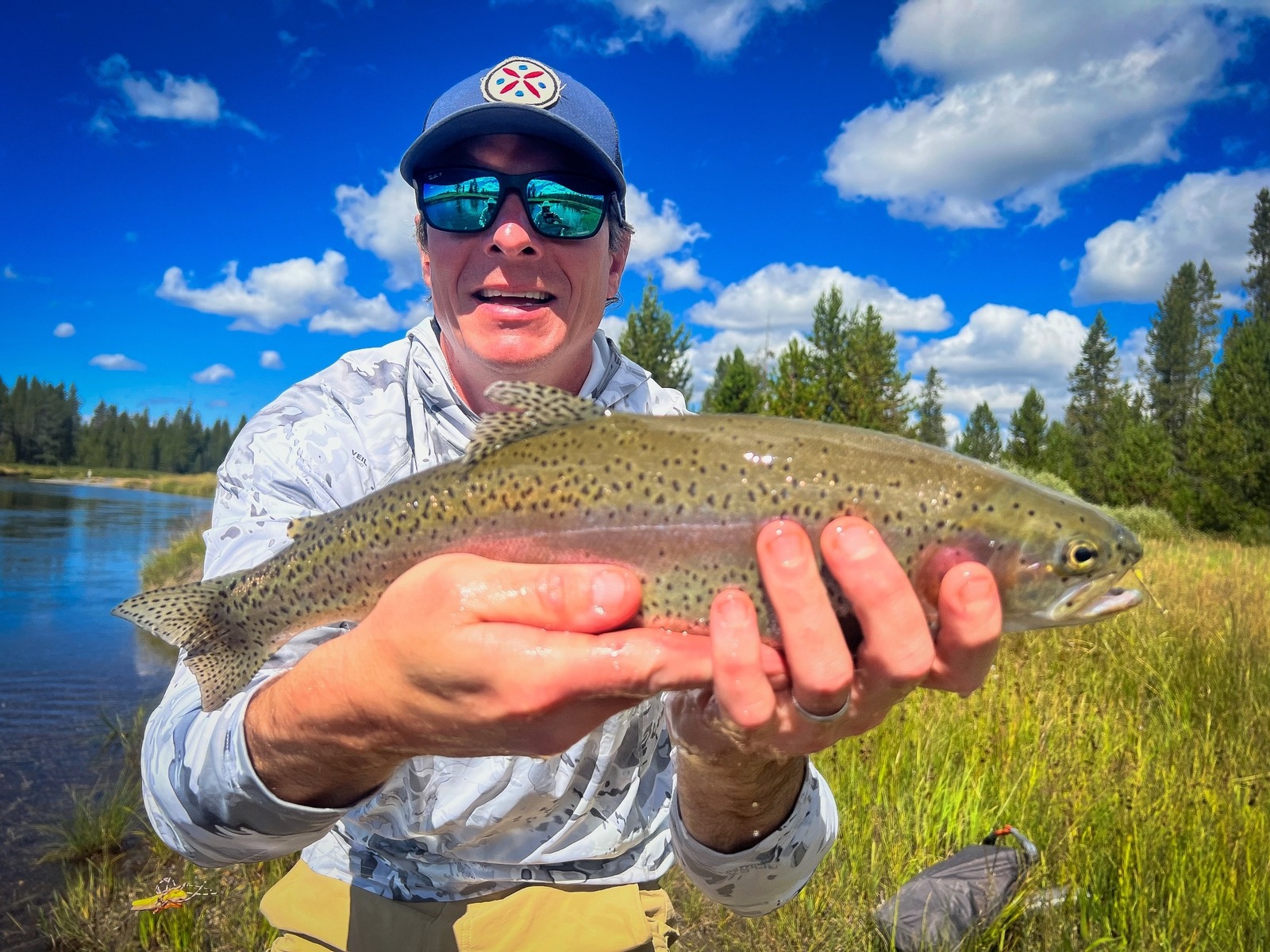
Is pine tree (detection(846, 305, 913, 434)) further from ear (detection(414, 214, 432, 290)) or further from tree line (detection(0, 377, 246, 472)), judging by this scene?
tree line (detection(0, 377, 246, 472))

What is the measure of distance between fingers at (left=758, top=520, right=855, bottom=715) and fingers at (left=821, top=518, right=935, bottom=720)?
7cm

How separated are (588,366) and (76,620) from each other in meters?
19.1

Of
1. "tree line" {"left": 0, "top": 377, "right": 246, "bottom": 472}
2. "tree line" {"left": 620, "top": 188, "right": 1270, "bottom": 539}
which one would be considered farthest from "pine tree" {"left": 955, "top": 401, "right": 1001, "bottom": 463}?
"tree line" {"left": 0, "top": 377, "right": 246, "bottom": 472}

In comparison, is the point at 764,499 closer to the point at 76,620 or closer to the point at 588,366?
the point at 588,366

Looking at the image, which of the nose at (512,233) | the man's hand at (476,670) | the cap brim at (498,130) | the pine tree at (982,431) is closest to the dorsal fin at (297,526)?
the man's hand at (476,670)

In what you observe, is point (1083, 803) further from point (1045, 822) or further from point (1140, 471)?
point (1140, 471)

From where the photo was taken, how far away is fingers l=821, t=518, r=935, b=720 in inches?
88.2

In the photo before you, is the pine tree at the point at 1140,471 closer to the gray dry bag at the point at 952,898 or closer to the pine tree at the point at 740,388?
the pine tree at the point at 740,388

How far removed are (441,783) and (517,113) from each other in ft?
9.33

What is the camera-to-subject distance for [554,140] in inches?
144

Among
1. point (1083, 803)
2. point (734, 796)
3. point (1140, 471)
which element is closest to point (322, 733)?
point (734, 796)

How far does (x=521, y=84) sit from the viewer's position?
356 centimetres

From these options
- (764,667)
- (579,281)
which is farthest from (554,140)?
(764,667)

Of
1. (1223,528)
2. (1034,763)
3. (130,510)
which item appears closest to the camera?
(1034,763)
